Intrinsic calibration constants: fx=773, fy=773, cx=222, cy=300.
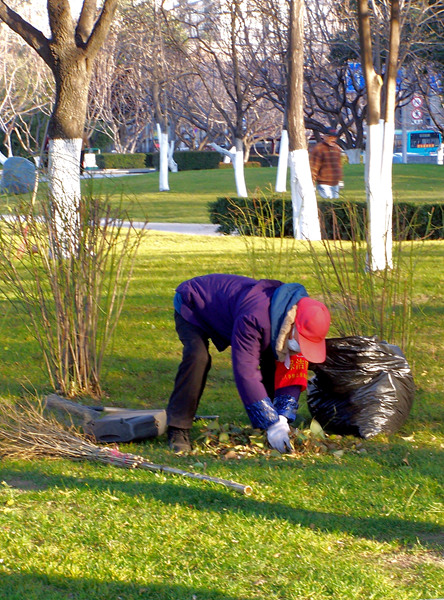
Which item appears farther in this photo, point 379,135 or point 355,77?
point 355,77

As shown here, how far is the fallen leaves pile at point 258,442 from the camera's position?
4.34 m

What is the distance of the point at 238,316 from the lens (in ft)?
13.3

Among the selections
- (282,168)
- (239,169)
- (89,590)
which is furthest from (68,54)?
(282,168)

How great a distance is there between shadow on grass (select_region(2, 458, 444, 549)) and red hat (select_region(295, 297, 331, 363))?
2.55ft

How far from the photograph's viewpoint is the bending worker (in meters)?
3.95

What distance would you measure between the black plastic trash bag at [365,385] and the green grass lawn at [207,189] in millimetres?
10129

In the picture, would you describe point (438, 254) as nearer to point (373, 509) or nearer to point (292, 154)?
point (292, 154)

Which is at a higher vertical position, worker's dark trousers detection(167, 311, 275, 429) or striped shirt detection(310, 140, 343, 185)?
striped shirt detection(310, 140, 343, 185)

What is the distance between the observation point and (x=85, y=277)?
5.34m

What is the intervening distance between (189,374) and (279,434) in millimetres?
665

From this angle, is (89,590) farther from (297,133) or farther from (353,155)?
(353,155)

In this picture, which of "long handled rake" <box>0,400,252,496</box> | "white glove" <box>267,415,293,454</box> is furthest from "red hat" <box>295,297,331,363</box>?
"long handled rake" <box>0,400,252,496</box>

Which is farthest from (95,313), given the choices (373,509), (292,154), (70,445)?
(292,154)

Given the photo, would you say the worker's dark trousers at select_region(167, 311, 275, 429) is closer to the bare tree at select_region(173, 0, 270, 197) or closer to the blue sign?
the bare tree at select_region(173, 0, 270, 197)
